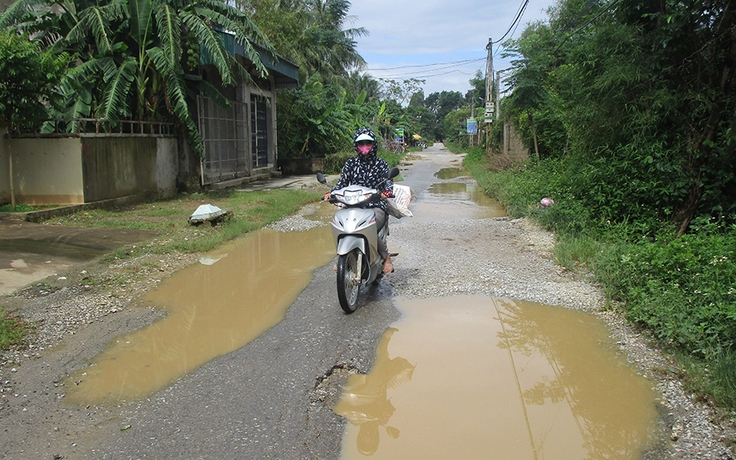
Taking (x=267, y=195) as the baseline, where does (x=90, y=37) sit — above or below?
above

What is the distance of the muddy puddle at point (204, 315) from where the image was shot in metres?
3.94

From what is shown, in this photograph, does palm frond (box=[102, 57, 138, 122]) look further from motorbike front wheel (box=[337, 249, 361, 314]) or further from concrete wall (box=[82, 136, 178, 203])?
motorbike front wheel (box=[337, 249, 361, 314])

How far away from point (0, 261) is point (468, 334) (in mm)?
5422

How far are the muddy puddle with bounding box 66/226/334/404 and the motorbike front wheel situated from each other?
666mm

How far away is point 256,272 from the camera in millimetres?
6984

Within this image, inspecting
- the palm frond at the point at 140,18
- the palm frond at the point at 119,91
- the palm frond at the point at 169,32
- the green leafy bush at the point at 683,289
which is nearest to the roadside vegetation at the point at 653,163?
the green leafy bush at the point at 683,289

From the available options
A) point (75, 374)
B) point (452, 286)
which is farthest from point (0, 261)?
point (452, 286)

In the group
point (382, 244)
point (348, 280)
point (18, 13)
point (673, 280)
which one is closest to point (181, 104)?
point (18, 13)

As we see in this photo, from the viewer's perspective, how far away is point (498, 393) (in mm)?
3777

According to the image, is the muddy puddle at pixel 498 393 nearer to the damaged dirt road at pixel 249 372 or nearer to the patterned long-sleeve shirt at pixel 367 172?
the damaged dirt road at pixel 249 372

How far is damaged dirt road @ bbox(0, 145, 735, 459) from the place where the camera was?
310cm

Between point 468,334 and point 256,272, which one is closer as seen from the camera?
point 468,334

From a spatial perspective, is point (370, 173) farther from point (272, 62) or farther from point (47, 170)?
point (272, 62)

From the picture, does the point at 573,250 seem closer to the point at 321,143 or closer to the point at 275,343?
the point at 275,343
